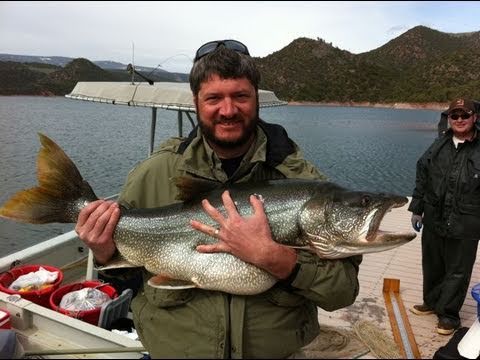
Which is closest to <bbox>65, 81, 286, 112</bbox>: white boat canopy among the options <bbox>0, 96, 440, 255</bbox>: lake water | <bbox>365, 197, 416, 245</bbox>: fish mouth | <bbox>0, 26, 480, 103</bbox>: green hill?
<bbox>0, 96, 440, 255</bbox>: lake water

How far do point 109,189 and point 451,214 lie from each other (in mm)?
13526

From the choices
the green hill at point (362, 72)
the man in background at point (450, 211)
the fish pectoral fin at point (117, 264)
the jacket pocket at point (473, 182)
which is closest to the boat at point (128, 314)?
the man in background at point (450, 211)

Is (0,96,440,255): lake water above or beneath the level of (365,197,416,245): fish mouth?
beneath

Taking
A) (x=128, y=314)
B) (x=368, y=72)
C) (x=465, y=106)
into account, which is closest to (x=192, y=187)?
(x=128, y=314)

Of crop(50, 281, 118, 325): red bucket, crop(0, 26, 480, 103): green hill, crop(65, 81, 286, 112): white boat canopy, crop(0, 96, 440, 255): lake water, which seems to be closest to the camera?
crop(50, 281, 118, 325): red bucket

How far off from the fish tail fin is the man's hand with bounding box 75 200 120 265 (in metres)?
0.24

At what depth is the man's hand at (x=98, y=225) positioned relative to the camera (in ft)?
8.11

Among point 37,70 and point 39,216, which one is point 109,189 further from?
point 37,70

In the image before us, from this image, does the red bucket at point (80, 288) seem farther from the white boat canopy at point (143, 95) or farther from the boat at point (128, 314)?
the white boat canopy at point (143, 95)

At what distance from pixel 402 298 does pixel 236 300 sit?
200 inches

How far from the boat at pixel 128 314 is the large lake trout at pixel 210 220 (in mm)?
1127

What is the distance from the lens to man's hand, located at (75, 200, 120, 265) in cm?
247

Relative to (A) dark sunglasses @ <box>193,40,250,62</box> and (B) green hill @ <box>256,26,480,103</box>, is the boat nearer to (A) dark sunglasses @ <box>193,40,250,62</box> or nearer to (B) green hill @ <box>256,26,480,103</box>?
(A) dark sunglasses @ <box>193,40,250,62</box>

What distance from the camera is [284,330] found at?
231cm
